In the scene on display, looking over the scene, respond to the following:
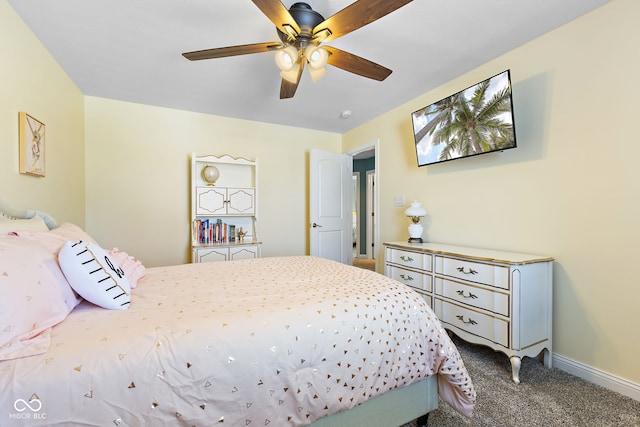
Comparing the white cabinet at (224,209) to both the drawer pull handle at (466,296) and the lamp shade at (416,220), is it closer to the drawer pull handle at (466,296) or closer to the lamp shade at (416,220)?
the lamp shade at (416,220)

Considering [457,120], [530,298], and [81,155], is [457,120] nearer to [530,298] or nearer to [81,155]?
[530,298]

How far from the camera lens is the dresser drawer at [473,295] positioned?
5.97ft

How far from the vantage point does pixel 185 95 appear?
2.97 metres

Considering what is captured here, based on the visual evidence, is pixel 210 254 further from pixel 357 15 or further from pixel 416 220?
pixel 357 15

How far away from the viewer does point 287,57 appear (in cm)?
167

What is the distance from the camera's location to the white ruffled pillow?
108 cm

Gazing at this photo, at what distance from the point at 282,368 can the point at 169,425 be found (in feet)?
1.22

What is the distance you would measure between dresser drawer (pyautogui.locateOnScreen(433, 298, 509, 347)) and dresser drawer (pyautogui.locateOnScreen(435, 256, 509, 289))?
239 millimetres

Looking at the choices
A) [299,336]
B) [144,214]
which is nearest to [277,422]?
[299,336]

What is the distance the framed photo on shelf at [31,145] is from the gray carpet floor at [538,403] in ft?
9.50

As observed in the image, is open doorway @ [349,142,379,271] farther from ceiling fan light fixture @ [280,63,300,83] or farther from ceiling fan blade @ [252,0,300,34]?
ceiling fan blade @ [252,0,300,34]

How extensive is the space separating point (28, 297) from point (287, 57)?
165 cm

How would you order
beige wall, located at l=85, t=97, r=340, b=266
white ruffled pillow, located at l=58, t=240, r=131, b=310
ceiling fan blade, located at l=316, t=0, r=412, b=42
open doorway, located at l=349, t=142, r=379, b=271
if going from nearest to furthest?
white ruffled pillow, located at l=58, t=240, r=131, b=310, ceiling fan blade, located at l=316, t=0, r=412, b=42, beige wall, located at l=85, t=97, r=340, b=266, open doorway, located at l=349, t=142, r=379, b=271

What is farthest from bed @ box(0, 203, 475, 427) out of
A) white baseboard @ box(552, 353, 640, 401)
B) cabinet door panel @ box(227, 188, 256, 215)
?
cabinet door panel @ box(227, 188, 256, 215)
